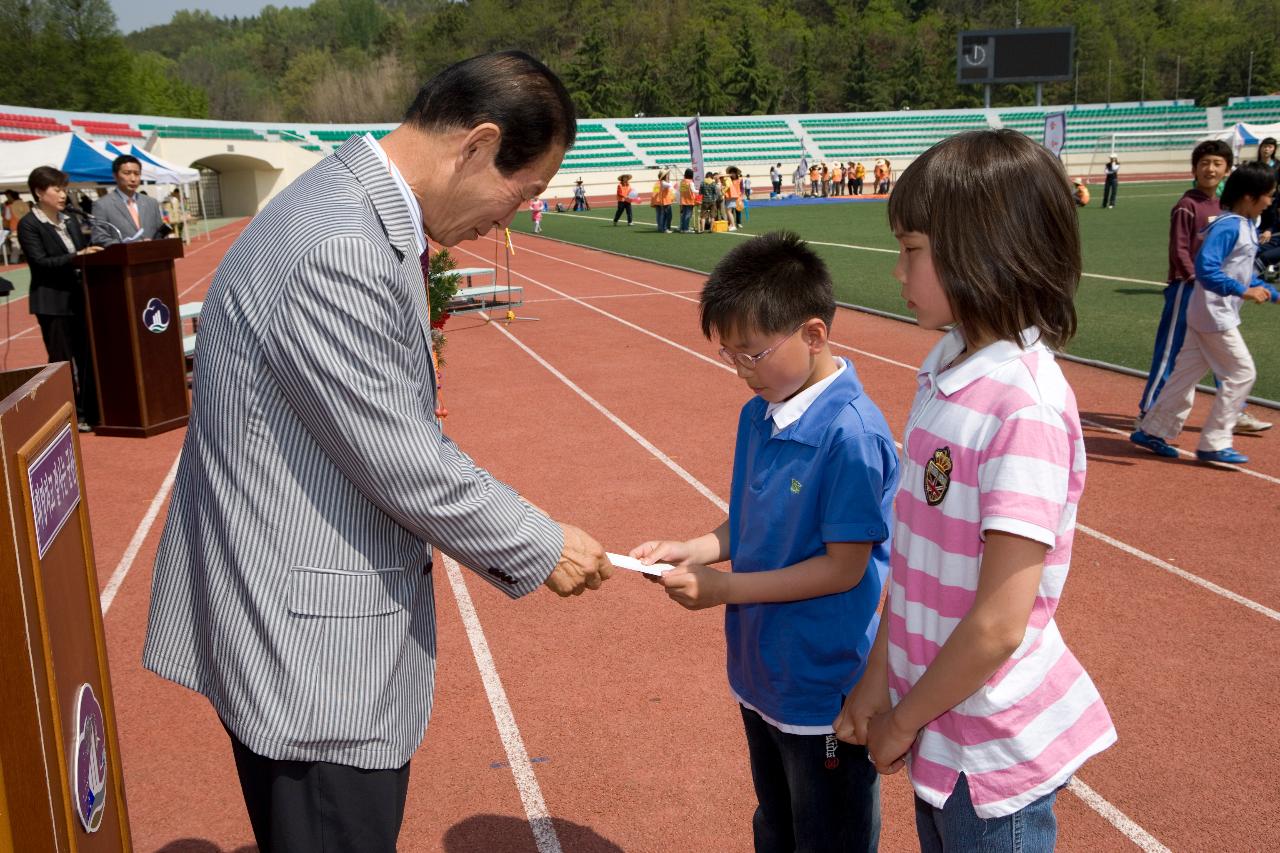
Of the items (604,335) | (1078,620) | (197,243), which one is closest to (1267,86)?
(197,243)

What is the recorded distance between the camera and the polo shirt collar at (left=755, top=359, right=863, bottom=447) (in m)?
2.12

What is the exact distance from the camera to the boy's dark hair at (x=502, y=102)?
6.15 feet

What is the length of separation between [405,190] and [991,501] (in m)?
1.09

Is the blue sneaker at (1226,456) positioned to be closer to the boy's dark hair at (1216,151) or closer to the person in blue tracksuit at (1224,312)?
the person in blue tracksuit at (1224,312)

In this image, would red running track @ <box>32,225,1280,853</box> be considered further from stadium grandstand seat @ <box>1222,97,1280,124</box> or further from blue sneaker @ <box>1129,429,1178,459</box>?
stadium grandstand seat @ <box>1222,97,1280,124</box>

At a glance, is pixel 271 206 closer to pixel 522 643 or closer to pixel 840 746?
pixel 840 746

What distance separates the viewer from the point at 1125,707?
389 centimetres

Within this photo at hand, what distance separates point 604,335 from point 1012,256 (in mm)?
A: 11133

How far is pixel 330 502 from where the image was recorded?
67.1 inches

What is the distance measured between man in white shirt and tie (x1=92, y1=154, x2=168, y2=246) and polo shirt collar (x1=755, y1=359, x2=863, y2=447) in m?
8.81

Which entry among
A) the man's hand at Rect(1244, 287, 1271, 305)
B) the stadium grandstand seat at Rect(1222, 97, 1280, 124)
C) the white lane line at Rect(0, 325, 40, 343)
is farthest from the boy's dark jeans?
the stadium grandstand seat at Rect(1222, 97, 1280, 124)

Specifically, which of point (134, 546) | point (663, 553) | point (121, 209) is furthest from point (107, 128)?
point (663, 553)

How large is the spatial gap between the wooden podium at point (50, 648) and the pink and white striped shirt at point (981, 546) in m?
1.31

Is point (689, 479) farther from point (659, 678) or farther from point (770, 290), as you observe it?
point (770, 290)
